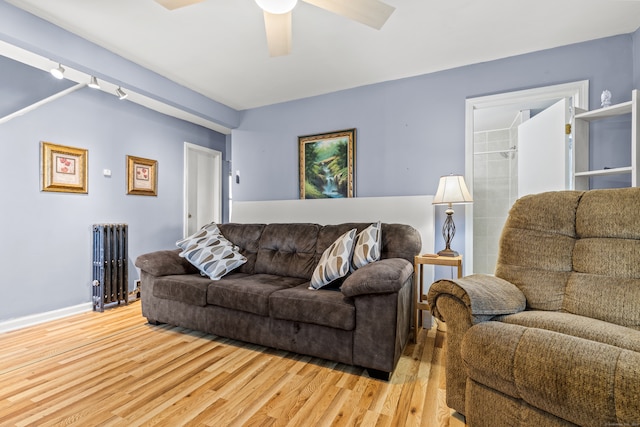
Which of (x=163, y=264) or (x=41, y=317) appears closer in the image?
(x=163, y=264)

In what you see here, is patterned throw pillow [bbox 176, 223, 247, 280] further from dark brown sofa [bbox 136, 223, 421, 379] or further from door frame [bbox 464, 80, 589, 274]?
door frame [bbox 464, 80, 589, 274]

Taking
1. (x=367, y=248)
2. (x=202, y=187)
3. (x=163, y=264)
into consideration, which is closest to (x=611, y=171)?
(x=367, y=248)

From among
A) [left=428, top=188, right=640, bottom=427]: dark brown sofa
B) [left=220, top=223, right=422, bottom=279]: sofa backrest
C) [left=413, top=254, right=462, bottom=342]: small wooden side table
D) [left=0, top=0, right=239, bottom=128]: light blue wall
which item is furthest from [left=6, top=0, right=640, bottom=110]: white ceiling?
[left=413, top=254, right=462, bottom=342]: small wooden side table

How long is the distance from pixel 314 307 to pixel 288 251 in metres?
0.95

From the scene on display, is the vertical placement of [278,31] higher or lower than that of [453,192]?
higher

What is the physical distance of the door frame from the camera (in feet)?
8.20

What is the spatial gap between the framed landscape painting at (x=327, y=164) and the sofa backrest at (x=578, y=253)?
1.88 m

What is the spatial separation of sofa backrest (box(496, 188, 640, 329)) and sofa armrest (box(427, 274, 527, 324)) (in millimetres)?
132

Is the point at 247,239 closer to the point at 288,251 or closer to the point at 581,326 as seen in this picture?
the point at 288,251

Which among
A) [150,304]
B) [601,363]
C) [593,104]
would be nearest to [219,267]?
[150,304]

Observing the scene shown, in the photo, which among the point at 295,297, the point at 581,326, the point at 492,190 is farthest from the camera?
the point at 492,190

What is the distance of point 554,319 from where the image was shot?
1297 millimetres

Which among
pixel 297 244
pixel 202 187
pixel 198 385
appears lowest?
pixel 198 385

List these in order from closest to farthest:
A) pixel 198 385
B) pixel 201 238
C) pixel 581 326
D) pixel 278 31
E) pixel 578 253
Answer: pixel 581 326 < pixel 578 253 < pixel 198 385 < pixel 278 31 < pixel 201 238
